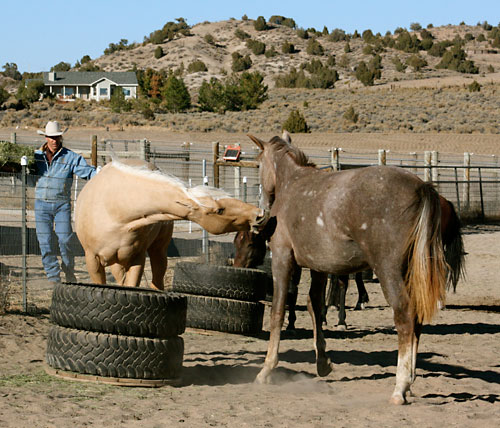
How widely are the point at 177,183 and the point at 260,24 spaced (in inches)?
5083

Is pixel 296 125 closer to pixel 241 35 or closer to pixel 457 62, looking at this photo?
pixel 457 62

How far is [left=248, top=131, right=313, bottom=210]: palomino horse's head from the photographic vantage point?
6996mm

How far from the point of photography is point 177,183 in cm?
579

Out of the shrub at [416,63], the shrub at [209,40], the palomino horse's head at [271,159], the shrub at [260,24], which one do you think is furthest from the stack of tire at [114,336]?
the shrub at [260,24]

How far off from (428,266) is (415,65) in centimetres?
9665

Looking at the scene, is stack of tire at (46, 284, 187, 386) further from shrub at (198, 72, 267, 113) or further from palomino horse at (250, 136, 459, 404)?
shrub at (198, 72, 267, 113)

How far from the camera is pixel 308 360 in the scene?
7.53 meters

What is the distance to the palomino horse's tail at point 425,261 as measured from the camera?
5469 millimetres

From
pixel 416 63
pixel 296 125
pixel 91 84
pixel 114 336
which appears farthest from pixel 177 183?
pixel 416 63

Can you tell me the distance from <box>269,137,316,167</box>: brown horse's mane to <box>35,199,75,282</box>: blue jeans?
9.85 ft

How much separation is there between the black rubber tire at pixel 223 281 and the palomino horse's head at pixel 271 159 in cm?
118

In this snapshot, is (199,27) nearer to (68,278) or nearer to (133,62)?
(133,62)

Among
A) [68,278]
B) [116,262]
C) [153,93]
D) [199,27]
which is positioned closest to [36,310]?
[68,278]

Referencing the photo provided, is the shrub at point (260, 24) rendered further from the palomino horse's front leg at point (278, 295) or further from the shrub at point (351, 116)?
the palomino horse's front leg at point (278, 295)
